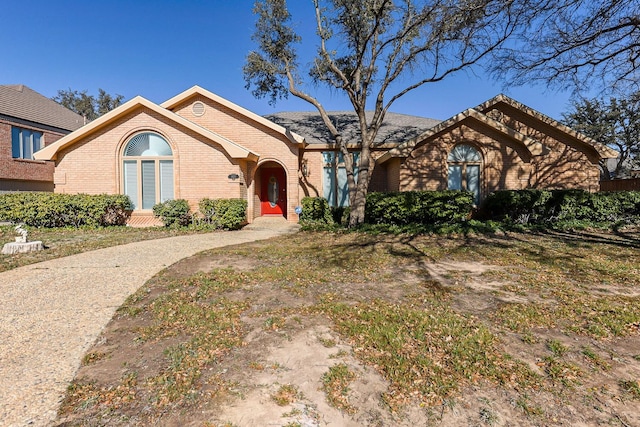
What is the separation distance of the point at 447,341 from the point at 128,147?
14.5m

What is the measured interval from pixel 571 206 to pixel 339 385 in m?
13.2

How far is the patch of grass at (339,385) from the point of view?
2.51m

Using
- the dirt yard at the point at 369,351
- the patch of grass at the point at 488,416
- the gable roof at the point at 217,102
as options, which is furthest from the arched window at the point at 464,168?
the patch of grass at the point at 488,416

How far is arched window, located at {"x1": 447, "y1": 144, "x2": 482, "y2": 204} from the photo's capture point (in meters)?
13.7

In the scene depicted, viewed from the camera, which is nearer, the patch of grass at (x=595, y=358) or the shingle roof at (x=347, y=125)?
the patch of grass at (x=595, y=358)

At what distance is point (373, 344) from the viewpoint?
11.3 feet

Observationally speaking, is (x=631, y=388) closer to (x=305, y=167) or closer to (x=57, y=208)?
(x=305, y=167)

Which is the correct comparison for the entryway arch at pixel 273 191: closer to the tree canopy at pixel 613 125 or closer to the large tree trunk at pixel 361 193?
the large tree trunk at pixel 361 193

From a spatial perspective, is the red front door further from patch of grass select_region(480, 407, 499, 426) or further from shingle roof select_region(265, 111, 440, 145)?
patch of grass select_region(480, 407, 499, 426)

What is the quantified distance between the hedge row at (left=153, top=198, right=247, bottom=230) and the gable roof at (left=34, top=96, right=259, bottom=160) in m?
2.10

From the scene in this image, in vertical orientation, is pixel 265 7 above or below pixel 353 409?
above

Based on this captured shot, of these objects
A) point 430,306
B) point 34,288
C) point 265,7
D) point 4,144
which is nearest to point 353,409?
point 430,306

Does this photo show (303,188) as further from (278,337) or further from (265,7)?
(278,337)

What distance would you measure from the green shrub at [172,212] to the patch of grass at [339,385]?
1149cm
